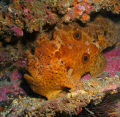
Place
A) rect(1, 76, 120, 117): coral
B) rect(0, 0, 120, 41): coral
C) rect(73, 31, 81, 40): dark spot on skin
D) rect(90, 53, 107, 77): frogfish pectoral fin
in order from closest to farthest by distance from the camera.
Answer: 1. rect(1, 76, 120, 117): coral
2. rect(0, 0, 120, 41): coral
3. rect(73, 31, 81, 40): dark spot on skin
4. rect(90, 53, 107, 77): frogfish pectoral fin

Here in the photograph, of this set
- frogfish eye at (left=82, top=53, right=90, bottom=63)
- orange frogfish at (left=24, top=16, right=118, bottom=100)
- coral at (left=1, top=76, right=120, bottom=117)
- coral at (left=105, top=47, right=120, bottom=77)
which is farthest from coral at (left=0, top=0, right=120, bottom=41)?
coral at (left=1, top=76, right=120, bottom=117)

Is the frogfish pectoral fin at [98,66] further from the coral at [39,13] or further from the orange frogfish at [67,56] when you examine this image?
the coral at [39,13]

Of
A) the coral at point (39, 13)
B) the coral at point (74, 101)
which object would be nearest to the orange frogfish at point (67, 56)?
the coral at point (39, 13)

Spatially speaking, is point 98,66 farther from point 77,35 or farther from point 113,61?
point 77,35

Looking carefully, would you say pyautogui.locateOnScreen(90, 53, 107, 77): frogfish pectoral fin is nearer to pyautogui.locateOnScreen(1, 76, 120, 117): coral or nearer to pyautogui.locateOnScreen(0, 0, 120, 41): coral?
pyautogui.locateOnScreen(1, 76, 120, 117): coral

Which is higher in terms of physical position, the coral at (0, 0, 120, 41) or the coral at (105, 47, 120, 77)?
the coral at (0, 0, 120, 41)

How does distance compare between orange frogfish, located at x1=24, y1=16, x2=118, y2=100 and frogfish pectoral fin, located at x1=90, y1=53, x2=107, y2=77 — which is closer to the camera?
orange frogfish, located at x1=24, y1=16, x2=118, y2=100

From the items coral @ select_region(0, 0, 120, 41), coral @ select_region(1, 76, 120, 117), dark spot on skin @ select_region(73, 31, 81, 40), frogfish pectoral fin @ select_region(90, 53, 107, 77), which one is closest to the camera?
coral @ select_region(1, 76, 120, 117)

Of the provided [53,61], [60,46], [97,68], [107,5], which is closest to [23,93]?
[53,61]

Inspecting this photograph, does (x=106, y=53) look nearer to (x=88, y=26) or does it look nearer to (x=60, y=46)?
(x=88, y=26)
